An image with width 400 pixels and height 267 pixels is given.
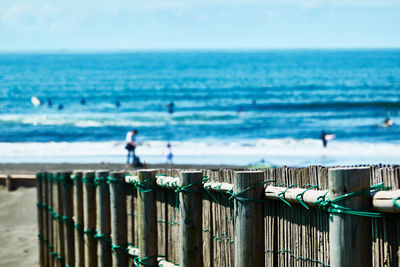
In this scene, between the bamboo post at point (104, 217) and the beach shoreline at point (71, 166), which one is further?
the beach shoreline at point (71, 166)

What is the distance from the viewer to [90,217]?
7.10 metres

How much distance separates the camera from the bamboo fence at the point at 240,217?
2977 millimetres

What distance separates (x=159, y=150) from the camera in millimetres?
29078

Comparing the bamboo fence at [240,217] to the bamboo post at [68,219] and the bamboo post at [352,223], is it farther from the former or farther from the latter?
the bamboo post at [68,219]

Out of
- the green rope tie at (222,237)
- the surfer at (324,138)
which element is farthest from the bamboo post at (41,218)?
the surfer at (324,138)

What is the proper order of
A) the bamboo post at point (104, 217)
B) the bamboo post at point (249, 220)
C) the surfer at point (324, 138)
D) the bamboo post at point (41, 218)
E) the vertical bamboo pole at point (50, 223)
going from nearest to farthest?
the bamboo post at point (249, 220)
the bamboo post at point (104, 217)
the vertical bamboo pole at point (50, 223)
the bamboo post at point (41, 218)
the surfer at point (324, 138)

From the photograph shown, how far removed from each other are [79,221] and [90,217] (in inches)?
18.5

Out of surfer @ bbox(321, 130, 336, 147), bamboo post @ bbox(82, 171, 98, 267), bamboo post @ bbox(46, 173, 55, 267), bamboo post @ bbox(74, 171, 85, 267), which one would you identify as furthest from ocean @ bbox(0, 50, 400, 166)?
bamboo post @ bbox(82, 171, 98, 267)

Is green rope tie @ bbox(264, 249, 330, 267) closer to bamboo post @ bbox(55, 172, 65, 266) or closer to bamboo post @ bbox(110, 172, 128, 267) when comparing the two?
bamboo post @ bbox(110, 172, 128, 267)

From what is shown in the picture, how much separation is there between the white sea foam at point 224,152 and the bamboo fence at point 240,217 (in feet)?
55.5

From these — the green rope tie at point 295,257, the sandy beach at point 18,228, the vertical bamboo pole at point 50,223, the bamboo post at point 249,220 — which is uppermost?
the bamboo post at point 249,220

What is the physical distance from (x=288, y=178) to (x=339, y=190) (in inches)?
32.6

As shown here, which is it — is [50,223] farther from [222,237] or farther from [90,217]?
[222,237]

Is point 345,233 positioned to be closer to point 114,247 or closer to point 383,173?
point 383,173
